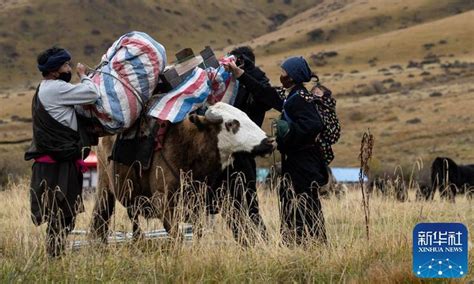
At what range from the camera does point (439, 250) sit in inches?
244

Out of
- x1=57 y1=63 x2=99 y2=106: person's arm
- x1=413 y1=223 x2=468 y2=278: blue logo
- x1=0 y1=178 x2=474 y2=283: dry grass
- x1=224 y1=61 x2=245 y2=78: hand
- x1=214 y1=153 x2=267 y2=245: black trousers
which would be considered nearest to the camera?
x1=413 y1=223 x2=468 y2=278: blue logo

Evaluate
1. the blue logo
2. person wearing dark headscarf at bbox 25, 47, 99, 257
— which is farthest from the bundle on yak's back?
the blue logo

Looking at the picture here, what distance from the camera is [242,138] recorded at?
28.7 ft

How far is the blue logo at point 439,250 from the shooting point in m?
6.17

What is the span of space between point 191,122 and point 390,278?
2.88m

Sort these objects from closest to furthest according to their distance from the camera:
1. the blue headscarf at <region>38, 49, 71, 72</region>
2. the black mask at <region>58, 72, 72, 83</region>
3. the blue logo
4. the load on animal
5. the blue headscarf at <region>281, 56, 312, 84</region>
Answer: the blue logo → the blue headscarf at <region>38, 49, 71, 72</region> → the black mask at <region>58, 72, 72, 83</region> → the load on animal → the blue headscarf at <region>281, 56, 312, 84</region>

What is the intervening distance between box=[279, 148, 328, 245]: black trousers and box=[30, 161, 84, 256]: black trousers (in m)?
2.10

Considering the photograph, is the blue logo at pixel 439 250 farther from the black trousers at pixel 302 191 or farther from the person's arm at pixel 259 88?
the person's arm at pixel 259 88

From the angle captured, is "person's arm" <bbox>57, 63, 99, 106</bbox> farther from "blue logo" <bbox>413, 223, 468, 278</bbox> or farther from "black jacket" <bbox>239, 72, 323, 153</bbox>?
"blue logo" <bbox>413, 223, 468, 278</bbox>

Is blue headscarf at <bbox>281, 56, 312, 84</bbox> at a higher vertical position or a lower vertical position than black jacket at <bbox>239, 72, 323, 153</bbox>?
higher

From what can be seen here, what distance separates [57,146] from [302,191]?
99.7 inches

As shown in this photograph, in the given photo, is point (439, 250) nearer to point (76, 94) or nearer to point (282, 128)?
point (282, 128)

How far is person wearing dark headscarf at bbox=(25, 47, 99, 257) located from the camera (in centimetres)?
816

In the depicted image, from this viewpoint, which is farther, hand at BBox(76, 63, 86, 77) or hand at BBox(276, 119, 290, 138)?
hand at BBox(276, 119, 290, 138)
